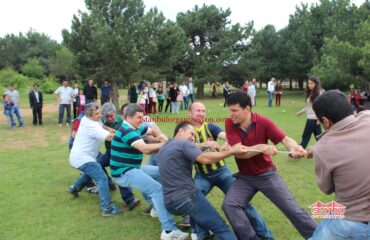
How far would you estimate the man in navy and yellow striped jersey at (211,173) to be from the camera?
4.45 m

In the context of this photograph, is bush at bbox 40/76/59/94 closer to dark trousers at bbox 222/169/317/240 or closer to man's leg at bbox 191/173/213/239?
man's leg at bbox 191/173/213/239

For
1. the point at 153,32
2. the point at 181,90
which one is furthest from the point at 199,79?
the point at 153,32

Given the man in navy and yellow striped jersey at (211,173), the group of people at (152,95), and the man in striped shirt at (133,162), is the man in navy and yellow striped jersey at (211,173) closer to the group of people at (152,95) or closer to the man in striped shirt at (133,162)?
the man in striped shirt at (133,162)

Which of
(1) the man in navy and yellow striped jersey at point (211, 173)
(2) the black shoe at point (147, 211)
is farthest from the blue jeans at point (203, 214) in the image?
(2) the black shoe at point (147, 211)

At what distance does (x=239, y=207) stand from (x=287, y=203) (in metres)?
0.51

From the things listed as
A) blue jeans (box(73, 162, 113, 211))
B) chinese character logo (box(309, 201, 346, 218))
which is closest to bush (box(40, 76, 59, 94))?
blue jeans (box(73, 162, 113, 211))

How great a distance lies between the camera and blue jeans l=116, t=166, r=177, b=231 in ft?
15.4

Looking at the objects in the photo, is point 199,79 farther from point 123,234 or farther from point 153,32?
point 123,234

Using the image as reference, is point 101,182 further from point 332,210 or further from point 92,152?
point 332,210

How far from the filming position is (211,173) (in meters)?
4.78

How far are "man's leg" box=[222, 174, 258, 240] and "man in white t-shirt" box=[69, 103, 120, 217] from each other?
214 centimetres

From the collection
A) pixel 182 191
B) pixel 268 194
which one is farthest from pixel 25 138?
pixel 268 194

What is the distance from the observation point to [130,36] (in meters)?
18.2

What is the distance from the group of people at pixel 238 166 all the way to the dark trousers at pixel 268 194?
0.01 meters
